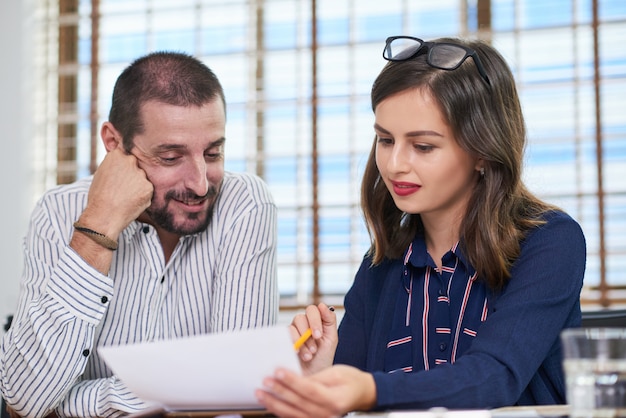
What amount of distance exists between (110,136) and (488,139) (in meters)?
0.97

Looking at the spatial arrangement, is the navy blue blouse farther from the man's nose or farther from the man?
the man's nose

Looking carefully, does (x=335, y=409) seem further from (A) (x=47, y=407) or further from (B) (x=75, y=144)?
(B) (x=75, y=144)

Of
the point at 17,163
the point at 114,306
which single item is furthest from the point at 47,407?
the point at 17,163

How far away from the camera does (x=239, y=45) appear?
500 centimetres

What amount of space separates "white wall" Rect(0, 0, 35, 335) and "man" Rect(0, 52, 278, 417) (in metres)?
3.04

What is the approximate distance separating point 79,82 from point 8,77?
41 centimetres

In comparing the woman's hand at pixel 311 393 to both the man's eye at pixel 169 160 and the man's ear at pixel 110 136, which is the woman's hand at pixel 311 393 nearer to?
the man's eye at pixel 169 160

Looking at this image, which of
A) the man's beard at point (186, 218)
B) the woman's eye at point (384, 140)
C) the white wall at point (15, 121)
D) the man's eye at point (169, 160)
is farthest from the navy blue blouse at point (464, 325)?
the white wall at point (15, 121)

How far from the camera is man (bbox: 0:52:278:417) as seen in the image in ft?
5.87

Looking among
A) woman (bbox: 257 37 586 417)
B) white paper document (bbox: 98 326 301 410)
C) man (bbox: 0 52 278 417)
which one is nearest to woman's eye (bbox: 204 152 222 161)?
man (bbox: 0 52 278 417)

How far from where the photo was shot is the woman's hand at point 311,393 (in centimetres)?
101

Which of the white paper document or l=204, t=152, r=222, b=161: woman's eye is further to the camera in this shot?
l=204, t=152, r=222, b=161: woman's eye

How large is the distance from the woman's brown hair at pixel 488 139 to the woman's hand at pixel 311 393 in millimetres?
567

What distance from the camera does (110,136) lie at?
209cm
